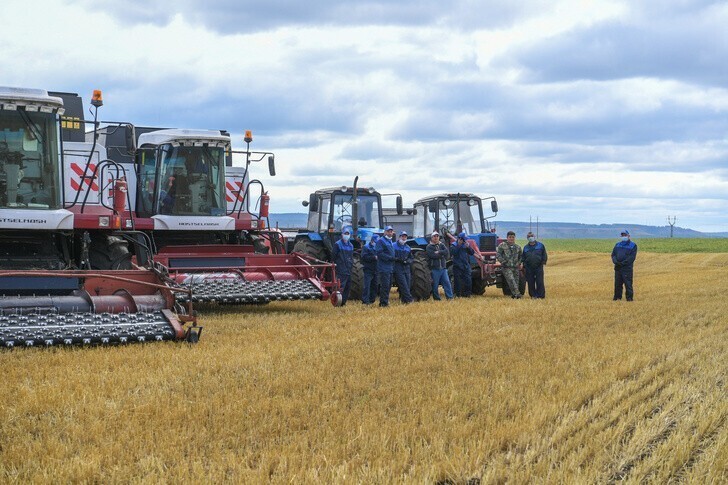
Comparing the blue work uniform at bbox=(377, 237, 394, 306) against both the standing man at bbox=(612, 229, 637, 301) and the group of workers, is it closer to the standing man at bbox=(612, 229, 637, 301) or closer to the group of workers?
the group of workers

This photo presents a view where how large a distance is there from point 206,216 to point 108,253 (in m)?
1.98

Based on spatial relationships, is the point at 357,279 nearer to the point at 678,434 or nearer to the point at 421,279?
the point at 421,279

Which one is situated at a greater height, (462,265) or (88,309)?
(462,265)

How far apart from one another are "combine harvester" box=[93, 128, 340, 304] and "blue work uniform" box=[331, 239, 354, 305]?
96 centimetres

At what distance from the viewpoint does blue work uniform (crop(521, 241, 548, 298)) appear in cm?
1735

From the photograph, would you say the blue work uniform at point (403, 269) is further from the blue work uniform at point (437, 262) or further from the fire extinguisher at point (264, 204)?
A: the fire extinguisher at point (264, 204)

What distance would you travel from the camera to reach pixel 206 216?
14344 millimetres

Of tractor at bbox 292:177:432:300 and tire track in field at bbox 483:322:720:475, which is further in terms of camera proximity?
tractor at bbox 292:177:432:300

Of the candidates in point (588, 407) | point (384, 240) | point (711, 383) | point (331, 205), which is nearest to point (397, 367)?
point (588, 407)

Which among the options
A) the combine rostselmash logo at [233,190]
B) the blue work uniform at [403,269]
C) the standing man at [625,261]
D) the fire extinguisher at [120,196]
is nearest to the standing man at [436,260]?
the blue work uniform at [403,269]

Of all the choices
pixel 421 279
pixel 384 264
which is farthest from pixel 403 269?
pixel 421 279

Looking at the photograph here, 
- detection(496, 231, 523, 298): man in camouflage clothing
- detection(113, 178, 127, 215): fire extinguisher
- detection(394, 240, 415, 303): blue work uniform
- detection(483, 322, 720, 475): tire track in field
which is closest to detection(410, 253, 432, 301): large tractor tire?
detection(394, 240, 415, 303): blue work uniform

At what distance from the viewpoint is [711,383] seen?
24.4ft

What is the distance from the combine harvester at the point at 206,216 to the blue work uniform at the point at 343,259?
96 cm
